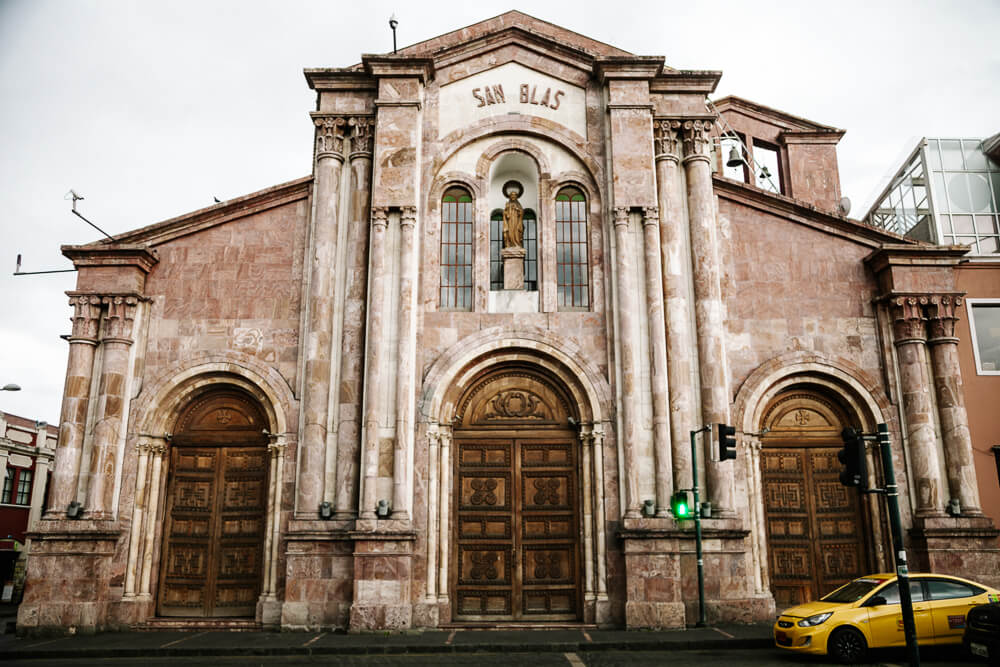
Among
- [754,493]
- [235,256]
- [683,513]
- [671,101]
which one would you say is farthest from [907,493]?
[235,256]

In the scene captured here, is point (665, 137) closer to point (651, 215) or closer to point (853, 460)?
point (651, 215)

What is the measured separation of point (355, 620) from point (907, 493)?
12.3 meters

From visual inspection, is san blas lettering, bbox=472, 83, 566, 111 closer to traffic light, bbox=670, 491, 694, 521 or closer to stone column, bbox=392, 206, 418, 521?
stone column, bbox=392, 206, 418, 521

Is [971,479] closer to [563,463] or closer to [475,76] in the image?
Result: [563,463]

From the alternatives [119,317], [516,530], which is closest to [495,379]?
[516,530]

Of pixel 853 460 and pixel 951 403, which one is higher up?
pixel 951 403

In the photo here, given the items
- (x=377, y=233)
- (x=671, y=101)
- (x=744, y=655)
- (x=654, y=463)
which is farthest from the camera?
(x=671, y=101)

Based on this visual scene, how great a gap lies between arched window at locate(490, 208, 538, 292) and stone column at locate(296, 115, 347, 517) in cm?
377

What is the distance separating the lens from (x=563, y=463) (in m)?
18.0

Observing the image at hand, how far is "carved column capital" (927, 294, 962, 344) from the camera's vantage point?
18.2 metres

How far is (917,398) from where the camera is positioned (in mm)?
17844

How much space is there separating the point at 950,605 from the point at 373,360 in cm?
1186

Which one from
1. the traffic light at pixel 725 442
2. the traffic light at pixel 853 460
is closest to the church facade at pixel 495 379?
the traffic light at pixel 725 442

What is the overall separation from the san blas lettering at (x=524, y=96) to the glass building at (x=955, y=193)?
47.2 feet
